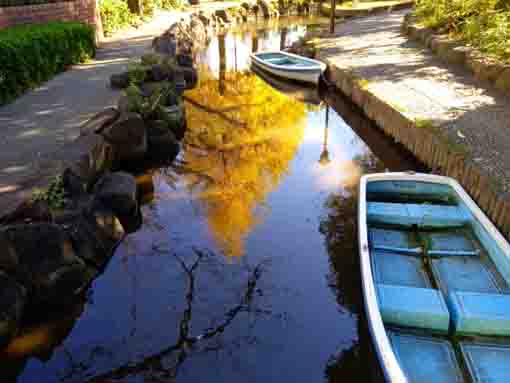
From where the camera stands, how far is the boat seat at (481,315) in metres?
4.06

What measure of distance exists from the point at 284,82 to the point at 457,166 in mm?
9338

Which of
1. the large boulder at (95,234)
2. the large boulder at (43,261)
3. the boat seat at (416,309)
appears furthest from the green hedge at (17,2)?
the boat seat at (416,309)

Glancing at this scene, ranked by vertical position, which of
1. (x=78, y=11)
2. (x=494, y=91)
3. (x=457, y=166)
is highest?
(x=78, y=11)

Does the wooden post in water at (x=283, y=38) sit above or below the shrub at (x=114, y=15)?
below

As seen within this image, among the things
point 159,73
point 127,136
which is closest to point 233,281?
point 127,136

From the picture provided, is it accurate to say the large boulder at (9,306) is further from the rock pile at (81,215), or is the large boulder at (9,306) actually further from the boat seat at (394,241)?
the boat seat at (394,241)

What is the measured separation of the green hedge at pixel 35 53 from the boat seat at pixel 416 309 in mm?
8970

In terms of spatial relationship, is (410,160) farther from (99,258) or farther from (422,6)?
(422,6)

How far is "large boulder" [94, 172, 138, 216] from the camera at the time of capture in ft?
22.2

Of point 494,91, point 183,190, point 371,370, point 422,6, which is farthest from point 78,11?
point 371,370

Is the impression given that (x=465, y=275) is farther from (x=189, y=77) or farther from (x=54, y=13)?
(x=54, y=13)

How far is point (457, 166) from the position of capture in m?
7.15

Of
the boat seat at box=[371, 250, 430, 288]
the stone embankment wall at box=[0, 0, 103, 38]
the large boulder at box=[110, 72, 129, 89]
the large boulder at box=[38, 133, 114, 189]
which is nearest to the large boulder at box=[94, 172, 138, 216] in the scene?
the large boulder at box=[38, 133, 114, 189]

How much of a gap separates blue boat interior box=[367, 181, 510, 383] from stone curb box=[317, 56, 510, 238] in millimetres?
518
